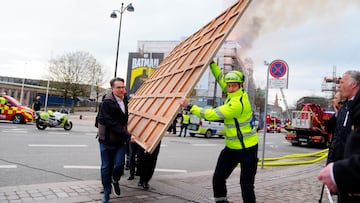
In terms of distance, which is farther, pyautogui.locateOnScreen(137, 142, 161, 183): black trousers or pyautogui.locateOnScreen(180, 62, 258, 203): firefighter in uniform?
pyautogui.locateOnScreen(137, 142, 161, 183): black trousers

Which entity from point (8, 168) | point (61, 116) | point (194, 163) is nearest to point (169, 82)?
point (8, 168)

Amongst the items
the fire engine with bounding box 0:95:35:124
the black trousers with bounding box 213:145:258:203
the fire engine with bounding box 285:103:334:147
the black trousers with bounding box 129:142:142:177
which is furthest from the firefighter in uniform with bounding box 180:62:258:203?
the fire engine with bounding box 0:95:35:124

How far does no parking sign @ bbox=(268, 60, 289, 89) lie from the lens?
32.9 ft

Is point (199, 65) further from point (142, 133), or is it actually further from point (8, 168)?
point (8, 168)

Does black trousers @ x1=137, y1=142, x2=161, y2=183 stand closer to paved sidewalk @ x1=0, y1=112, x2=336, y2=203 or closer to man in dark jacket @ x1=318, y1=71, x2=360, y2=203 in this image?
paved sidewalk @ x1=0, y1=112, x2=336, y2=203

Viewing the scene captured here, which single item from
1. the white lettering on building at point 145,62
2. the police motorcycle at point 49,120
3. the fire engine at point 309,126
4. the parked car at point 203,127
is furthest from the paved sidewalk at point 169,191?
the white lettering on building at point 145,62

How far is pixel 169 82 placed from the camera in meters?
5.61

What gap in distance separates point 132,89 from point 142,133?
1711 inches

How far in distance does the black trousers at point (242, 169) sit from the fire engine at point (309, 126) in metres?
17.7

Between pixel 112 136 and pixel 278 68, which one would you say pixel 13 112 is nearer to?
pixel 278 68

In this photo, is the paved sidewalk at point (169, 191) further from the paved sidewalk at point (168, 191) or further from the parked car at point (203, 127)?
the parked car at point (203, 127)

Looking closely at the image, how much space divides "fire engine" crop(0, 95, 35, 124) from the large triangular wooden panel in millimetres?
16905

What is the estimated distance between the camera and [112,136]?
4.97m

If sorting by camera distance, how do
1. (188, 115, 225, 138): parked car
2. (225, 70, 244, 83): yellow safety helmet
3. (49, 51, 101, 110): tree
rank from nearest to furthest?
(225, 70, 244, 83): yellow safety helmet < (188, 115, 225, 138): parked car < (49, 51, 101, 110): tree
